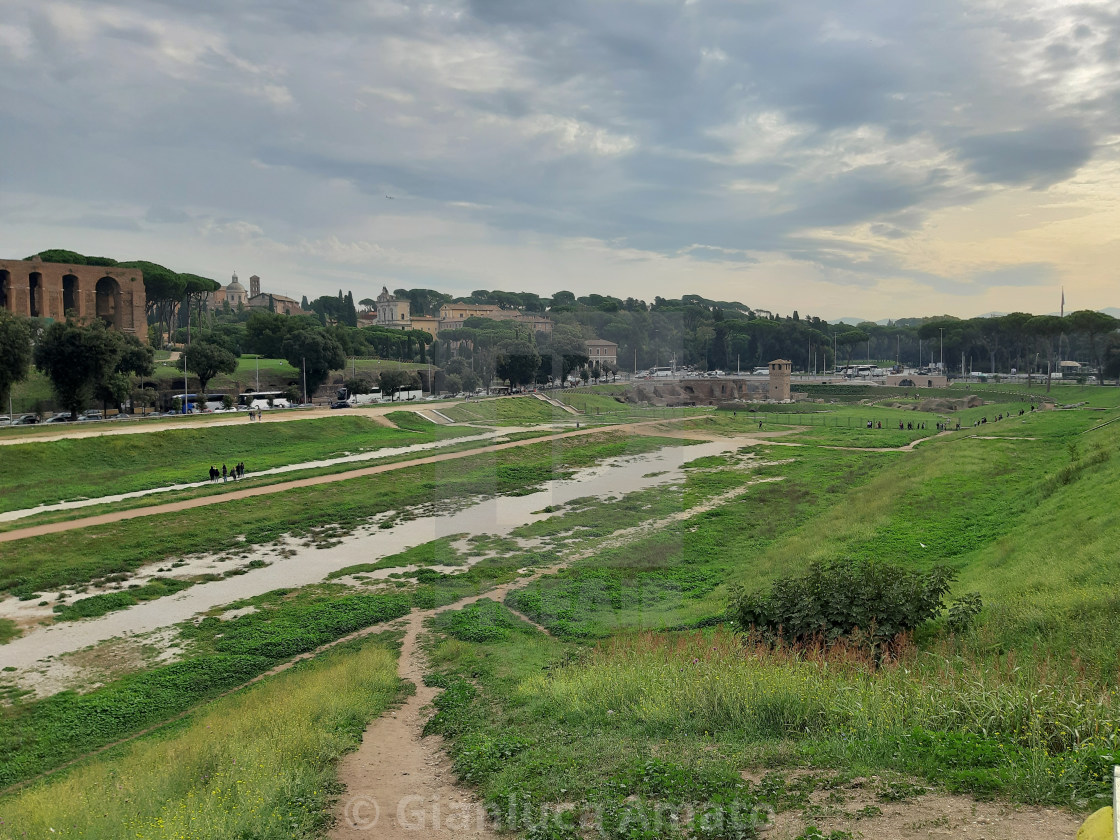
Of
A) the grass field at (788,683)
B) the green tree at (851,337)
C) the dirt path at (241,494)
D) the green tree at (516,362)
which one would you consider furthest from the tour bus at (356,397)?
the green tree at (851,337)

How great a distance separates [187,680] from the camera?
12664 mm

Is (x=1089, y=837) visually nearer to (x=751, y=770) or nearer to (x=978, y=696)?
(x=751, y=770)

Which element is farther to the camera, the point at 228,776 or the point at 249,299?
the point at 249,299

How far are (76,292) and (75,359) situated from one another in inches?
1330

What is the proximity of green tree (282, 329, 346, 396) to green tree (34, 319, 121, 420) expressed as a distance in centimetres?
2000

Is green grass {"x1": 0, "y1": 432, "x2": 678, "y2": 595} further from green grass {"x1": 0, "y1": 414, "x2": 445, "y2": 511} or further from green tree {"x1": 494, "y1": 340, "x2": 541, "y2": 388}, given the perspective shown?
green tree {"x1": 494, "y1": 340, "x2": 541, "y2": 388}

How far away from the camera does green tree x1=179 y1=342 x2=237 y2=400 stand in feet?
182

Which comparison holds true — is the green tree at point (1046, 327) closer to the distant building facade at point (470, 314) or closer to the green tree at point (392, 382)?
the distant building facade at point (470, 314)

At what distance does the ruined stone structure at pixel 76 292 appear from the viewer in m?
63.8

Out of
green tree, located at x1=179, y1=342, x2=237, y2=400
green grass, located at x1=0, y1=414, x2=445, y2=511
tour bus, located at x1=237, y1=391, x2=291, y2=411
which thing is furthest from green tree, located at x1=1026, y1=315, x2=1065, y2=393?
green tree, located at x1=179, y1=342, x2=237, y2=400

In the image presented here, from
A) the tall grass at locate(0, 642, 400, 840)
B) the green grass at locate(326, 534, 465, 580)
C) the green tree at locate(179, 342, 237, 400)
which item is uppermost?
the green tree at locate(179, 342, 237, 400)

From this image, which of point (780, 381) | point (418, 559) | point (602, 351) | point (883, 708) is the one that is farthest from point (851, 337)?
point (883, 708)

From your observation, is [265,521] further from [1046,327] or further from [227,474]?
[1046,327]

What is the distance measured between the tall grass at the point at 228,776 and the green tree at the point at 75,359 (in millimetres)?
37365
